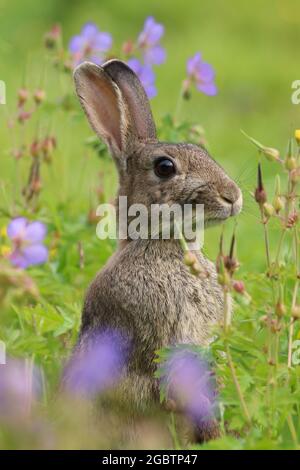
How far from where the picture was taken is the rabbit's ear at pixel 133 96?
201 inches

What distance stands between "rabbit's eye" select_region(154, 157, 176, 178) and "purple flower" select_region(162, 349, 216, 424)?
88cm

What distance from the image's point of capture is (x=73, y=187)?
8.14m

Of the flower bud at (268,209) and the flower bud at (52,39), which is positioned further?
the flower bud at (52,39)

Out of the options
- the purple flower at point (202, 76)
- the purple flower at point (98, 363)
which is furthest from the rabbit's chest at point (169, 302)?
the purple flower at point (202, 76)

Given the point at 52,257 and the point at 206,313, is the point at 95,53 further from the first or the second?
the point at 206,313

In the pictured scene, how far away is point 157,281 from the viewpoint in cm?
469

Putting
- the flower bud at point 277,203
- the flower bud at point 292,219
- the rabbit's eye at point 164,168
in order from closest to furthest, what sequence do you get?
the flower bud at point 277,203
the flower bud at point 292,219
the rabbit's eye at point 164,168

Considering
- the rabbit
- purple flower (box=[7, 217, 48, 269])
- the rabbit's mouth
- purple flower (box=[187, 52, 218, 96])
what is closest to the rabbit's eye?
the rabbit

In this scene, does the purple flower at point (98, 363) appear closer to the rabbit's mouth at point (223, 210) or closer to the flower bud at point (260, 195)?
Answer: the rabbit's mouth at point (223, 210)

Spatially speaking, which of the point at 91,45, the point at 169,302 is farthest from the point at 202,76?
the point at 169,302

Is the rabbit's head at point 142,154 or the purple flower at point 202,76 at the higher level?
the purple flower at point 202,76

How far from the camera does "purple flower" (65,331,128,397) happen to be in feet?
14.7

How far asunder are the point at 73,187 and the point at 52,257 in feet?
7.28

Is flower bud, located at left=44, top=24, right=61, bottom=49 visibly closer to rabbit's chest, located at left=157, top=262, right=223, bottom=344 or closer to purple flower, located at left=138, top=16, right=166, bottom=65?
purple flower, located at left=138, top=16, right=166, bottom=65
